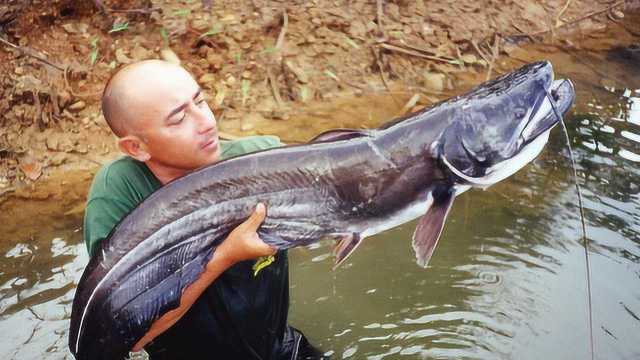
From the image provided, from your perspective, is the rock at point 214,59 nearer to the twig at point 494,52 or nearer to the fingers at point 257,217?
the twig at point 494,52

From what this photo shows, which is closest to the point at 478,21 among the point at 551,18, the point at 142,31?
the point at 551,18

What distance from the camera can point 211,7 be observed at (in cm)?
632

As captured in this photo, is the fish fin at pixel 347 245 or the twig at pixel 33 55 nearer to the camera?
the fish fin at pixel 347 245

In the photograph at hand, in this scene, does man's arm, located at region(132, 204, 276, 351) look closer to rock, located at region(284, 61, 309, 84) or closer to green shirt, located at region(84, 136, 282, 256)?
green shirt, located at region(84, 136, 282, 256)

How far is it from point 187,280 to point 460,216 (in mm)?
2728

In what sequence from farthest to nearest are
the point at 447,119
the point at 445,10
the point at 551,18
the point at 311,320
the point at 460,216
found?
the point at 551,18 < the point at 445,10 < the point at 460,216 < the point at 311,320 < the point at 447,119

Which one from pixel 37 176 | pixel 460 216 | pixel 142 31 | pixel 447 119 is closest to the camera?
pixel 447 119

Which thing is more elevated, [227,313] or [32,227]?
[227,313]

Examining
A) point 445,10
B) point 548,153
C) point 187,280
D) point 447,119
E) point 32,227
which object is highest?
point 447,119

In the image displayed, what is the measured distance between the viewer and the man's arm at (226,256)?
7.17 ft

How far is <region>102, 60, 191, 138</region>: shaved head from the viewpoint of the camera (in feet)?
7.43

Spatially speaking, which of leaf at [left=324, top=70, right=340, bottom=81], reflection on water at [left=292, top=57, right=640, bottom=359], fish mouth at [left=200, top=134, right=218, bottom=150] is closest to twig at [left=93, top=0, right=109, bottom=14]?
leaf at [left=324, top=70, right=340, bottom=81]

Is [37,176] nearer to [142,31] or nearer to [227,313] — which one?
[142,31]

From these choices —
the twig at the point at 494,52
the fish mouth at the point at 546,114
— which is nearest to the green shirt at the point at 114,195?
the fish mouth at the point at 546,114
